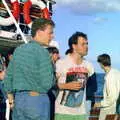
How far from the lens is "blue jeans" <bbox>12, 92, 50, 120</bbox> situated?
5.24 metres

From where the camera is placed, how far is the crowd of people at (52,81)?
17.3ft

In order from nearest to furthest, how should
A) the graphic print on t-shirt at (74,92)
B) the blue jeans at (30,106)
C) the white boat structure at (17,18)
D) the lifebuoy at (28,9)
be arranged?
the blue jeans at (30,106) → the graphic print on t-shirt at (74,92) → the white boat structure at (17,18) → the lifebuoy at (28,9)

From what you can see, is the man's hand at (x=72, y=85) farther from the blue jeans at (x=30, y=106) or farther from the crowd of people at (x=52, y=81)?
the blue jeans at (x=30, y=106)

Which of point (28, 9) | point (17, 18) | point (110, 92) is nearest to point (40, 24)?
point (110, 92)

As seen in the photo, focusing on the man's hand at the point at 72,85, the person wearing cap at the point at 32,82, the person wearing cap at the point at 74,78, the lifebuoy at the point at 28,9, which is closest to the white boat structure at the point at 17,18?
the lifebuoy at the point at 28,9

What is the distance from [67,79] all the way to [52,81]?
96cm

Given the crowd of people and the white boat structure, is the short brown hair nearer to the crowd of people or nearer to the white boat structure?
the crowd of people

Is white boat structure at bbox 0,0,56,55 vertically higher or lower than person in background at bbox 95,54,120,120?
higher

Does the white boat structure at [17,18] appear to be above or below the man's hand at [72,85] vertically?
above

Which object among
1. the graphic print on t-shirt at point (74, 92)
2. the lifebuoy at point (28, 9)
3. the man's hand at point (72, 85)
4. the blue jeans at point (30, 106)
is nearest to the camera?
the blue jeans at point (30, 106)

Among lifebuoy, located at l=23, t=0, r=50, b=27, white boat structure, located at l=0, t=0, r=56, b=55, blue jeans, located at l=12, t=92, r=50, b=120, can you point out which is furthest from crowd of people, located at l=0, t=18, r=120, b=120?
lifebuoy, located at l=23, t=0, r=50, b=27

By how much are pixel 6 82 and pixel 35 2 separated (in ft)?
49.6

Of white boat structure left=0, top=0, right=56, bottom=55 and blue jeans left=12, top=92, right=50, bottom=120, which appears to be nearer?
blue jeans left=12, top=92, right=50, bottom=120

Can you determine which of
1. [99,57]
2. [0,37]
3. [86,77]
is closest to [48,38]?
[86,77]
